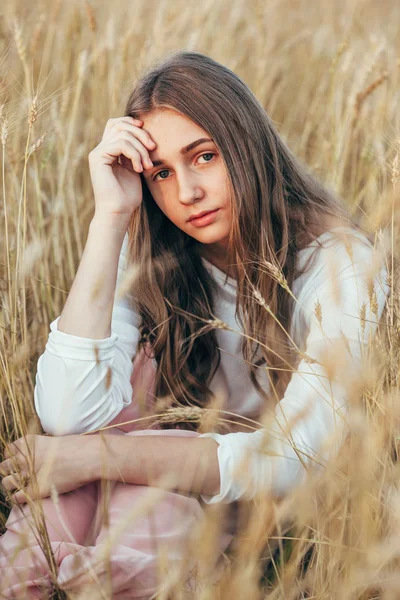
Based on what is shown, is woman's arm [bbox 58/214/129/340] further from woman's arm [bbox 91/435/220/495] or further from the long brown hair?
woman's arm [bbox 91/435/220/495]

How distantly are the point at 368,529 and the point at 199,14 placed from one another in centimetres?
232

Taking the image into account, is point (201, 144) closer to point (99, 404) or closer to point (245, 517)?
point (99, 404)

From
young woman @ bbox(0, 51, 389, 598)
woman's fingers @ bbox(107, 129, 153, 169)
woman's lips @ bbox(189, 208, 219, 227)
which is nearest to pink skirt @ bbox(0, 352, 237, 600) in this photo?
young woman @ bbox(0, 51, 389, 598)

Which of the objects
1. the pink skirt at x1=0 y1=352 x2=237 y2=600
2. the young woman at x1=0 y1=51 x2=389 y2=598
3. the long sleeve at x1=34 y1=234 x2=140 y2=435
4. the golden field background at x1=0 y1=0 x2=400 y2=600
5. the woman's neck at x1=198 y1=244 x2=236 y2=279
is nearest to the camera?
the golden field background at x1=0 y1=0 x2=400 y2=600

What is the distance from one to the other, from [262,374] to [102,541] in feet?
2.46

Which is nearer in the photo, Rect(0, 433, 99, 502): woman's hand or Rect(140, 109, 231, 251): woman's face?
Rect(0, 433, 99, 502): woman's hand

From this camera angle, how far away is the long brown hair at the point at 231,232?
5.28 feet

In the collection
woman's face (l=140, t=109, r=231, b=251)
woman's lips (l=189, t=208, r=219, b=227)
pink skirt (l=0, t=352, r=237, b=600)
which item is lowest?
pink skirt (l=0, t=352, r=237, b=600)

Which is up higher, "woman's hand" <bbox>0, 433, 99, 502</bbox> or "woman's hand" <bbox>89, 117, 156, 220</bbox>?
"woman's hand" <bbox>89, 117, 156, 220</bbox>

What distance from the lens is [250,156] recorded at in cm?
163

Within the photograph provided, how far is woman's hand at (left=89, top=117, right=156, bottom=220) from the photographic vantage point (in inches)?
64.1

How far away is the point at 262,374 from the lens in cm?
189

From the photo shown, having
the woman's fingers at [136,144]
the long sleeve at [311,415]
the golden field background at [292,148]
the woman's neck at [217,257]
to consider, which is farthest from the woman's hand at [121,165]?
the long sleeve at [311,415]

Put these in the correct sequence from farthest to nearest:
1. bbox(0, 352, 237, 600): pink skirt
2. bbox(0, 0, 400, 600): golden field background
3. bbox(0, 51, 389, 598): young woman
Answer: bbox(0, 51, 389, 598): young woman
bbox(0, 352, 237, 600): pink skirt
bbox(0, 0, 400, 600): golden field background
